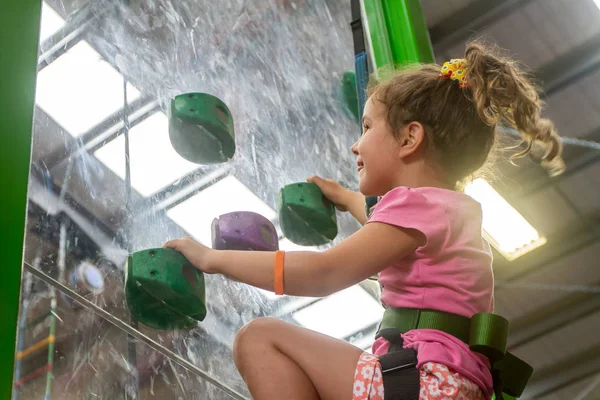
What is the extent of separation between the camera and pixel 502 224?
4016mm

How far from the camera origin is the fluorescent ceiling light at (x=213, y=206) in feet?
4.09

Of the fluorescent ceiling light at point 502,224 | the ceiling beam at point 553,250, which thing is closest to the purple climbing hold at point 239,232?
the fluorescent ceiling light at point 502,224

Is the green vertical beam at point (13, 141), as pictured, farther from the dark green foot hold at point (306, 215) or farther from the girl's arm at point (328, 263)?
the dark green foot hold at point (306, 215)

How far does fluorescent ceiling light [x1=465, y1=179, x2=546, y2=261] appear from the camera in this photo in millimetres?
3826

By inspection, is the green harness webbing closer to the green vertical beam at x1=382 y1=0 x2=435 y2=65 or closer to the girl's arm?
the girl's arm

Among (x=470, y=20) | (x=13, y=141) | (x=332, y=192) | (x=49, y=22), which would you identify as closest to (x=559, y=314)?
(x=470, y=20)

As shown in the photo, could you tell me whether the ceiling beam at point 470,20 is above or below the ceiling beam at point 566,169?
above

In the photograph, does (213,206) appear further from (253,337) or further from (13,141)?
(13,141)

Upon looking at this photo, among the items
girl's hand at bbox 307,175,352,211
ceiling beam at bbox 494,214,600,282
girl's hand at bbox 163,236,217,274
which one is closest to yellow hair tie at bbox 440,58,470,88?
girl's hand at bbox 307,175,352,211

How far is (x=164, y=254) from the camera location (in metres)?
1.04

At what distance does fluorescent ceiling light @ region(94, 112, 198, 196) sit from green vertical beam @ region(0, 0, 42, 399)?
31 centimetres

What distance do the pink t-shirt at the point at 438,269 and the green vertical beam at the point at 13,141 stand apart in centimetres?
41

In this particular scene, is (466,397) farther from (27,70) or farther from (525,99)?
(27,70)

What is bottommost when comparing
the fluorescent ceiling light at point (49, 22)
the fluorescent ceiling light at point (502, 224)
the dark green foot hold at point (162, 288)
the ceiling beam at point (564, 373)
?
the dark green foot hold at point (162, 288)
